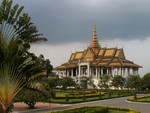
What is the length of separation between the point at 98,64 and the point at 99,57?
4199mm

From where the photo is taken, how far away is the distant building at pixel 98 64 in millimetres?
64625

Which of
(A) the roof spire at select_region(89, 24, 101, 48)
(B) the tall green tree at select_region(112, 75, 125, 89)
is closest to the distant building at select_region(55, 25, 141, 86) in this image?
(A) the roof spire at select_region(89, 24, 101, 48)

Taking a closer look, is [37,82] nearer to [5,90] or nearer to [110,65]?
[5,90]

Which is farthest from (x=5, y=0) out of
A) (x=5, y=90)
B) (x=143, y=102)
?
(x=143, y=102)

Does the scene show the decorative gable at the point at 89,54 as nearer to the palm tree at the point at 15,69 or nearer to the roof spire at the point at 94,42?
the roof spire at the point at 94,42

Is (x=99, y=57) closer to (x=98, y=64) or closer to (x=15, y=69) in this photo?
(x=98, y=64)

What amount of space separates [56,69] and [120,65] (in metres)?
24.4

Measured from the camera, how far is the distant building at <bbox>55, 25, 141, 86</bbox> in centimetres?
6462

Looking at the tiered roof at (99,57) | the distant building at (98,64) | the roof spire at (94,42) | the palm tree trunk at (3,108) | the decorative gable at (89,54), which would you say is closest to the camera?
the palm tree trunk at (3,108)

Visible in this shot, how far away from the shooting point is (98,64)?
67.5m

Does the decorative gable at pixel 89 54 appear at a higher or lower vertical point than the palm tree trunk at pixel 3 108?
higher

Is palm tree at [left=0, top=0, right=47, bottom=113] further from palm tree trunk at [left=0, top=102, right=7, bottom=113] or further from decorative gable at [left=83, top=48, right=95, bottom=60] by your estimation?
decorative gable at [left=83, top=48, right=95, bottom=60]

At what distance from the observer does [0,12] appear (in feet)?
38.3

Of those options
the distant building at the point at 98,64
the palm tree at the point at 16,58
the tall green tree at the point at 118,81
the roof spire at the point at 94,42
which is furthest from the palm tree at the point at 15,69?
the roof spire at the point at 94,42
